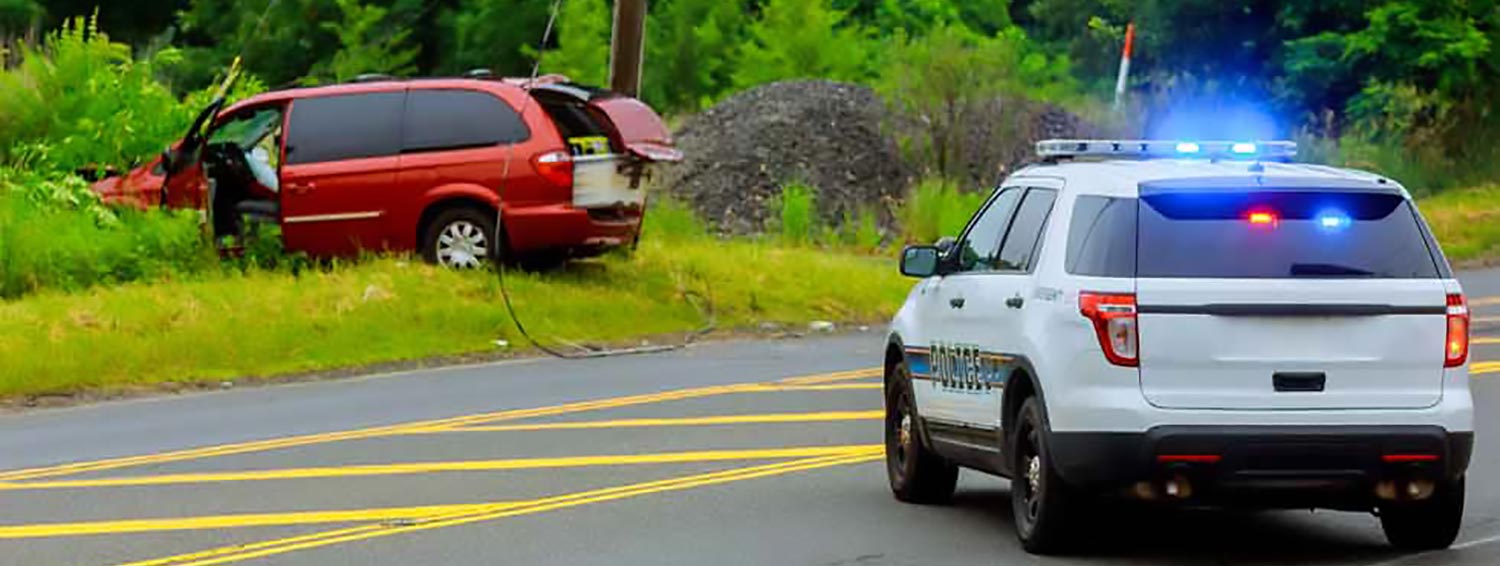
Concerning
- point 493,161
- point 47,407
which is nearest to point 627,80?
point 493,161

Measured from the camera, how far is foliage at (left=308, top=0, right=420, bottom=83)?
58412mm

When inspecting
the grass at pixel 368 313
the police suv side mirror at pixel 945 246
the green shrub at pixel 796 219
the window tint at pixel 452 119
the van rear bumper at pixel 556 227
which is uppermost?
the police suv side mirror at pixel 945 246

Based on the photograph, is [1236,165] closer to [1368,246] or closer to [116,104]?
[1368,246]

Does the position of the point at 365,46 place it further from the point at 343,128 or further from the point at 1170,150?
the point at 1170,150

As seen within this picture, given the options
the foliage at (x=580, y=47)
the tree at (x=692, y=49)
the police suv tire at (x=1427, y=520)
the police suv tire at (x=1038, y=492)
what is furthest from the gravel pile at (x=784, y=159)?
the tree at (x=692, y=49)

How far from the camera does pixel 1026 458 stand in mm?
10820

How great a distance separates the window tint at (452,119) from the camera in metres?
23.3

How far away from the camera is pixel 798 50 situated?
2092 inches

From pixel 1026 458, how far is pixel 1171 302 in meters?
1.12

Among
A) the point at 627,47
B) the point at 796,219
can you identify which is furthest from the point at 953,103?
the point at 627,47

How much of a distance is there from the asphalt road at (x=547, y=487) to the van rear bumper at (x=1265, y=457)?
24.5 inches

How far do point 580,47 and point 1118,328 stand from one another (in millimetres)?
45056

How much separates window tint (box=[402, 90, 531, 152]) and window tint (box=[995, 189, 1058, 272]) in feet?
40.2

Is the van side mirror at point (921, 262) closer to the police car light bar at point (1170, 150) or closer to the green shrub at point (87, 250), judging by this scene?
the police car light bar at point (1170, 150)
